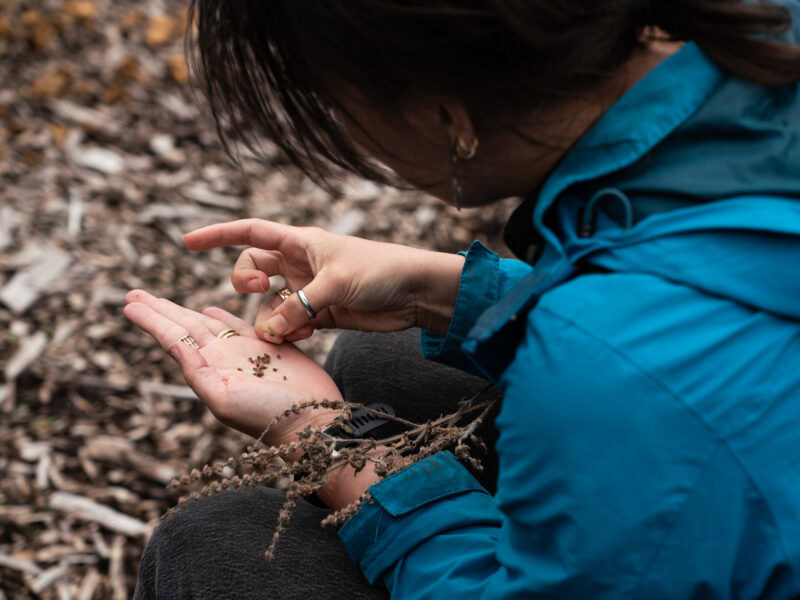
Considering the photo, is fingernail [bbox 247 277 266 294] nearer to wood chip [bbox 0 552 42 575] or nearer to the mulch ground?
the mulch ground

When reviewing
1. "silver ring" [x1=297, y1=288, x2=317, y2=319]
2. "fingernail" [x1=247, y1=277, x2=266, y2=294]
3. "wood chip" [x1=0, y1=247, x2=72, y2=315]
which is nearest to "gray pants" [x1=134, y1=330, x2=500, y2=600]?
"silver ring" [x1=297, y1=288, x2=317, y2=319]

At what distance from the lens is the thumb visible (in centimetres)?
147

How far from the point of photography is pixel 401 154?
1157 mm

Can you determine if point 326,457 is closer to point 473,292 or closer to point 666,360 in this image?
point 473,292

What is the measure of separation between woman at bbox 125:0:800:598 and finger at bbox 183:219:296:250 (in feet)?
1.29

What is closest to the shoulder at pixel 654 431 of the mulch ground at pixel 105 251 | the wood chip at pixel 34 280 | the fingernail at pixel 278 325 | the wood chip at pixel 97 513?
the fingernail at pixel 278 325

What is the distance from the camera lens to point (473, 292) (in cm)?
147

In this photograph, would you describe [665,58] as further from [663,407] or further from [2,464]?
[2,464]

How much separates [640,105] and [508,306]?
308 mm

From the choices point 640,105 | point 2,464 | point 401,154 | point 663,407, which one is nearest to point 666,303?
point 663,407

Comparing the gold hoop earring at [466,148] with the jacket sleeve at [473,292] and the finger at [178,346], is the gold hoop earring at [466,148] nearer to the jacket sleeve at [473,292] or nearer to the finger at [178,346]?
the jacket sleeve at [473,292]

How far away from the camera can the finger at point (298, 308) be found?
4.82ft

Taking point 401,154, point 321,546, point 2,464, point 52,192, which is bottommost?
point 2,464

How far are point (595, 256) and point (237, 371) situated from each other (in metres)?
0.77
